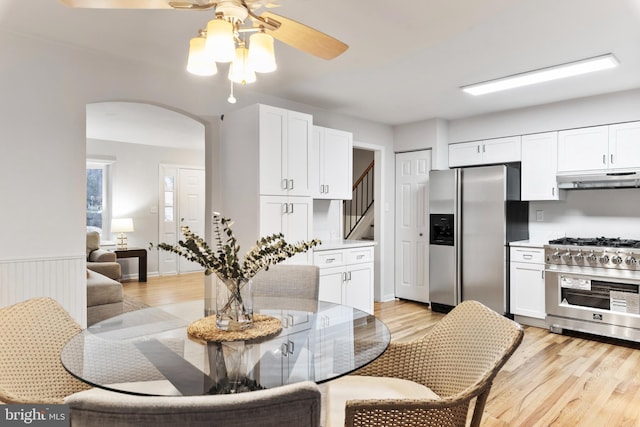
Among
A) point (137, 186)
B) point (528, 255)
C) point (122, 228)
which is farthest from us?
point (137, 186)

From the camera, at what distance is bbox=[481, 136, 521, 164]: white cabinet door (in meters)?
4.82

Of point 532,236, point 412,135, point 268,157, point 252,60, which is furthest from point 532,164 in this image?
point 252,60

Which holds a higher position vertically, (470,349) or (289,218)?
(289,218)

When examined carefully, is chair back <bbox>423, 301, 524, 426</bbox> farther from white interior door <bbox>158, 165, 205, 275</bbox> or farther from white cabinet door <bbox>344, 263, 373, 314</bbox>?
white interior door <bbox>158, 165, 205, 275</bbox>

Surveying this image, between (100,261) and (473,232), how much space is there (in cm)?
555

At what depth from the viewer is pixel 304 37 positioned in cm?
183

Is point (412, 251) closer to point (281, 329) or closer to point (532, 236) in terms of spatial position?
point (532, 236)

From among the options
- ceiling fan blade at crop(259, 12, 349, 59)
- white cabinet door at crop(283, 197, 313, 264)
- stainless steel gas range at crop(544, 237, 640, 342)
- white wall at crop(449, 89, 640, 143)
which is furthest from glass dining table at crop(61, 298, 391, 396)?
white wall at crop(449, 89, 640, 143)

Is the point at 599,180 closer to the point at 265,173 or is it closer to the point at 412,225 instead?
the point at 412,225

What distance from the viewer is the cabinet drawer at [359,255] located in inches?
172

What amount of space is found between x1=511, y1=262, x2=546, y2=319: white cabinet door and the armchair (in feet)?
18.5

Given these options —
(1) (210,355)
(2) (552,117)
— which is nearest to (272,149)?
(1) (210,355)

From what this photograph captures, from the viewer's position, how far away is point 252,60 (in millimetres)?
1695

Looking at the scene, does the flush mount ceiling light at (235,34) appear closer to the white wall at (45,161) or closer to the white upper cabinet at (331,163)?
the white wall at (45,161)
